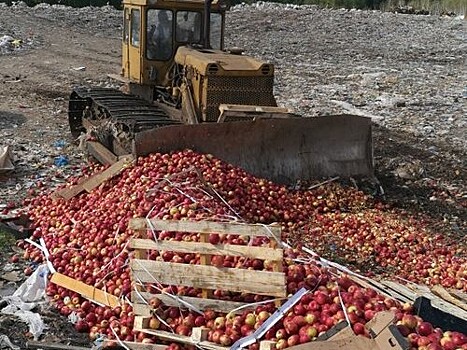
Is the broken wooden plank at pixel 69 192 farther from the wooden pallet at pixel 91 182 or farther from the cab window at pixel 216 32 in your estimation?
the cab window at pixel 216 32

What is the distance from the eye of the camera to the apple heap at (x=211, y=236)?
4.61m

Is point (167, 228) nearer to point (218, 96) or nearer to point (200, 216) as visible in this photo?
point (200, 216)

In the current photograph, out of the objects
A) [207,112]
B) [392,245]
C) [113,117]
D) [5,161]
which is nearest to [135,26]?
[113,117]

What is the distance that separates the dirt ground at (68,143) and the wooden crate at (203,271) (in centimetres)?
75

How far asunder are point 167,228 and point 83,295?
1111 mm

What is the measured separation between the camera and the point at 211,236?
5250mm

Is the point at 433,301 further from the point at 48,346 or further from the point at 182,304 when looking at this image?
the point at 48,346

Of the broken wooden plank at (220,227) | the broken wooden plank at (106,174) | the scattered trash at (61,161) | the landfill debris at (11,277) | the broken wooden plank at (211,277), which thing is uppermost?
the broken wooden plank at (220,227)

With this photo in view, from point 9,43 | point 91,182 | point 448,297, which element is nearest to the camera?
point 448,297

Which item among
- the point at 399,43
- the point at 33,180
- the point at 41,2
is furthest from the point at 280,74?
the point at 41,2

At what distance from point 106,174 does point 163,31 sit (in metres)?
2.98

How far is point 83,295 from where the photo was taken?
18.9ft

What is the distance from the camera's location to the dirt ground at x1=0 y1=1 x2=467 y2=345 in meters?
8.66

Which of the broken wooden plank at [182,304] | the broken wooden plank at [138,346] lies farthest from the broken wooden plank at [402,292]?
the broken wooden plank at [138,346]
